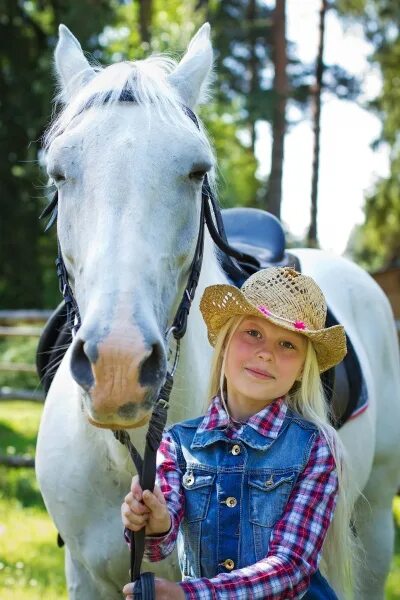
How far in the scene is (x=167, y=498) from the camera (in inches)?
72.9

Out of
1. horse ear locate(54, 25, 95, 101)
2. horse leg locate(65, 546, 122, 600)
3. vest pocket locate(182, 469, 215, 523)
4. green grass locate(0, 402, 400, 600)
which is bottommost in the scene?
green grass locate(0, 402, 400, 600)

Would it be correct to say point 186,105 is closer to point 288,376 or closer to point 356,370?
point 288,376

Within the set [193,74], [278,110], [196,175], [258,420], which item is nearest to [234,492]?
[258,420]

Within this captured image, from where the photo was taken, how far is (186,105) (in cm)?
224

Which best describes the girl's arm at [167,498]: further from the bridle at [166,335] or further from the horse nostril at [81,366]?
the horse nostril at [81,366]

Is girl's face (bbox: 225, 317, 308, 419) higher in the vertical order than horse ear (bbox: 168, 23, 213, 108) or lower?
lower

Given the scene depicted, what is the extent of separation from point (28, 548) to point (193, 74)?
149 inches

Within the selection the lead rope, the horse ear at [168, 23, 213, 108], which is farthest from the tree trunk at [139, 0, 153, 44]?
the lead rope

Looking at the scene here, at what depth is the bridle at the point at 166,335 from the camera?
1.72 metres

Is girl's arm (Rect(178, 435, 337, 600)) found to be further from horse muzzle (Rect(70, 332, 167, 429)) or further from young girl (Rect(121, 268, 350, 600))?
horse muzzle (Rect(70, 332, 167, 429))

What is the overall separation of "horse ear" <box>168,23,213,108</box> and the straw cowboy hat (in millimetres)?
617

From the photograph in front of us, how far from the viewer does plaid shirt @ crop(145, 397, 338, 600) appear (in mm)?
1706

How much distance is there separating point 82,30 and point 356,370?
42.1 ft

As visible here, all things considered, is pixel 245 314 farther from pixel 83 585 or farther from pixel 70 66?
pixel 83 585
